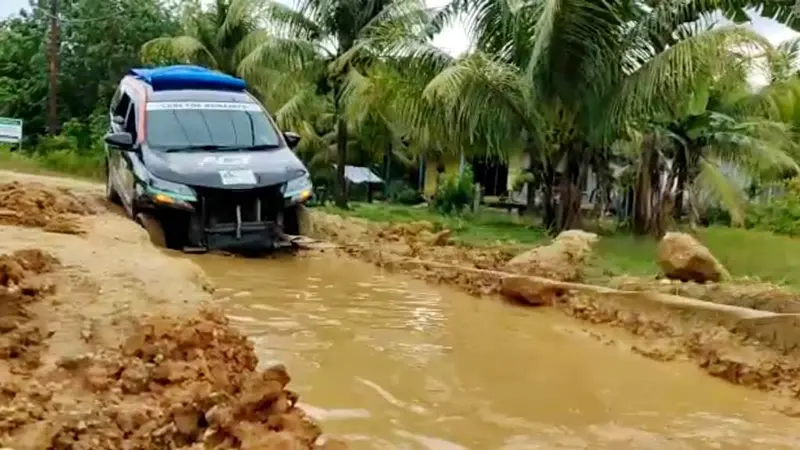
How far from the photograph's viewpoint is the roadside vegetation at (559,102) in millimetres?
12602

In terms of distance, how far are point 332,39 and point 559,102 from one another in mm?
8032

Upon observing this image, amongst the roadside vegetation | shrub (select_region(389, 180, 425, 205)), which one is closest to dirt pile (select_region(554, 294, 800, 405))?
the roadside vegetation

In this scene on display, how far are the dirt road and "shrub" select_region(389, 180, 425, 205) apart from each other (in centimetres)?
2193

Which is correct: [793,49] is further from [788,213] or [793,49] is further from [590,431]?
[590,431]

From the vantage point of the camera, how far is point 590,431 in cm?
450

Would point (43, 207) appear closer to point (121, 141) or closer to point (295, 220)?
point (121, 141)

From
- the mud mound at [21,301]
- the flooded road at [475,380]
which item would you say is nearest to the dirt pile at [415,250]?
the flooded road at [475,380]

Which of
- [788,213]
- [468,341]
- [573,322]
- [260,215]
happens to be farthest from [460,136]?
[788,213]

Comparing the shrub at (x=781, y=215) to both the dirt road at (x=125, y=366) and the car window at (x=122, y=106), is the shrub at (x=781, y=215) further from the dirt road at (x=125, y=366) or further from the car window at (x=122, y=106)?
the dirt road at (x=125, y=366)

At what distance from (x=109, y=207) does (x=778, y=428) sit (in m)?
9.20

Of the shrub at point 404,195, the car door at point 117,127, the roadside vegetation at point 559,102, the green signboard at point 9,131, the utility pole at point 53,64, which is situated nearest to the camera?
the car door at point 117,127

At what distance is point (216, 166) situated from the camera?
9.88 meters

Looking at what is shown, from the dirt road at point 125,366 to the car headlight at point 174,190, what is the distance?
102 inches

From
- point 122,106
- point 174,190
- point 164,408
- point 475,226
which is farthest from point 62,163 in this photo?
point 164,408
